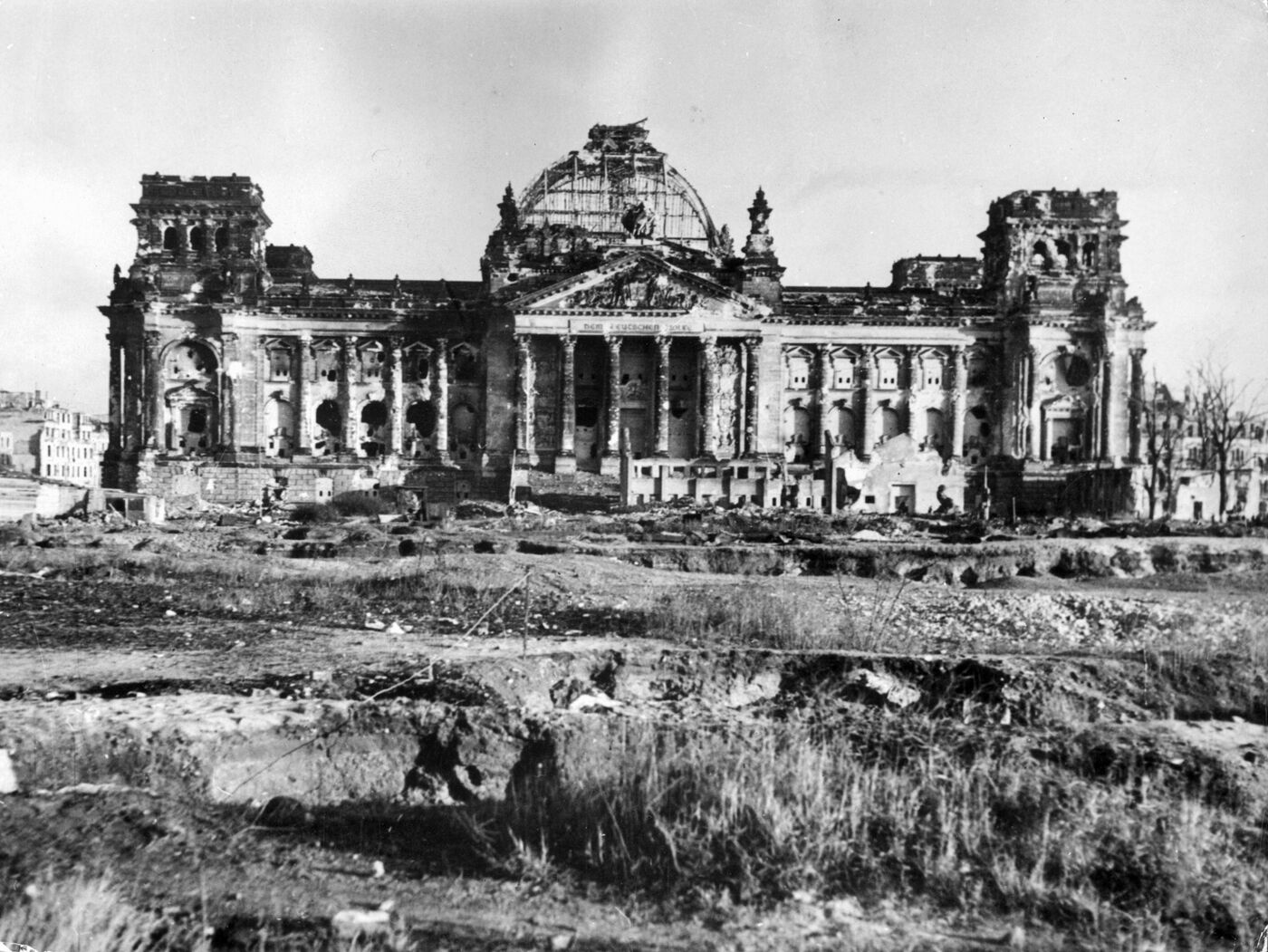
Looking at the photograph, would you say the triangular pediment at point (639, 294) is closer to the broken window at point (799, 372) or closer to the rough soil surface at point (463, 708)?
the broken window at point (799, 372)

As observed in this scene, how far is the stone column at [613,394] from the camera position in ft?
157

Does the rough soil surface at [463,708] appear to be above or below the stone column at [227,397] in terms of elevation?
below

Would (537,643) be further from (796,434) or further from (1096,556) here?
(796,434)

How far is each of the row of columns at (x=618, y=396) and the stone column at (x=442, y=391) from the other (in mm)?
4355

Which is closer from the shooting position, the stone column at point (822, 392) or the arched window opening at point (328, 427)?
the arched window opening at point (328, 427)

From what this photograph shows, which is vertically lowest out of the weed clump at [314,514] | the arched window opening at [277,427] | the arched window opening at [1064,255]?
the weed clump at [314,514]


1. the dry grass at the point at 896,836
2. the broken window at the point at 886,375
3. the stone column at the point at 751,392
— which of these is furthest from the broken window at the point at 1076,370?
the dry grass at the point at 896,836

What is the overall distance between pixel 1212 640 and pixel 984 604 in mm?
3618

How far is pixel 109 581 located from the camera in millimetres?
15609

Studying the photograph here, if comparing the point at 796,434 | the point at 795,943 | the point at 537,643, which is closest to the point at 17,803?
the point at 795,943

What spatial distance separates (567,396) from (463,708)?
41.6 m

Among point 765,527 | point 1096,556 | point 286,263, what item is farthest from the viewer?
point 286,263

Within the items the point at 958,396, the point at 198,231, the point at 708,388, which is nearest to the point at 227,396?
the point at 198,231

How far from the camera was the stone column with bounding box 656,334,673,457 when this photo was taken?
47906 mm
